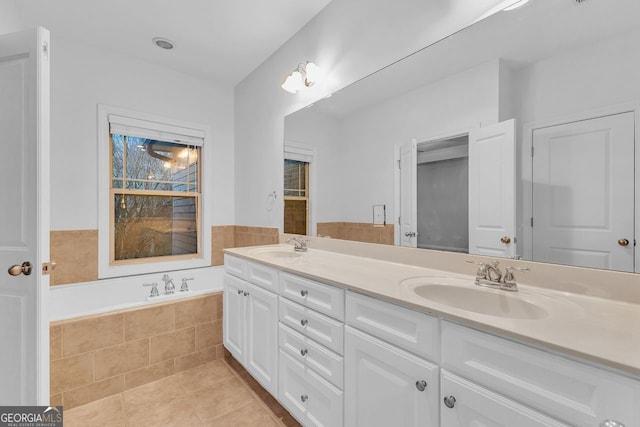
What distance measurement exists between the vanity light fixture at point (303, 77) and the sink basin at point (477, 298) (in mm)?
1698

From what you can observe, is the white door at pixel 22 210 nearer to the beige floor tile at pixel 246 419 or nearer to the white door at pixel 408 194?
the beige floor tile at pixel 246 419

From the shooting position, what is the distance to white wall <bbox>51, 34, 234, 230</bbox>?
2412 mm

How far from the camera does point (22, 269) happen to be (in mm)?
1326

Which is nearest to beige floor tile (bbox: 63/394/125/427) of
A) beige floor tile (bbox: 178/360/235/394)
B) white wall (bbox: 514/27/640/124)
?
beige floor tile (bbox: 178/360/235/394)

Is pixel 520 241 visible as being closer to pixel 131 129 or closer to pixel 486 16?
pixel 486 16

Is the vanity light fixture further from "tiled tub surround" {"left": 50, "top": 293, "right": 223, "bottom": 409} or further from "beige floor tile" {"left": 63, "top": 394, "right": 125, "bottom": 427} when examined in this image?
"beige floor tile" {"left": 63, "top": 394, "right": 125, "bottom": 427}

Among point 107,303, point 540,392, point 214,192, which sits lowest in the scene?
point 107,303

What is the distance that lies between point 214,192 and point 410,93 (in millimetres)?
2418

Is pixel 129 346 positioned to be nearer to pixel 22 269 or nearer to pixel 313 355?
pixel 22 269

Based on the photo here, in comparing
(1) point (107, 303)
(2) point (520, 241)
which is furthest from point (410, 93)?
(1) point (107, 303)

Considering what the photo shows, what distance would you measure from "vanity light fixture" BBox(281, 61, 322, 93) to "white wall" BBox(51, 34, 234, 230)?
145 centimetres

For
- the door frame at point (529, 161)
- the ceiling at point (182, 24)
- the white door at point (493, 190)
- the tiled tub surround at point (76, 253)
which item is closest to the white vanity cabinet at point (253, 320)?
the tiled tub surround at point (76, 253)

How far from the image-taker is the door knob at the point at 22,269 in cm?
132

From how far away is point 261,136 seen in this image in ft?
9.42
